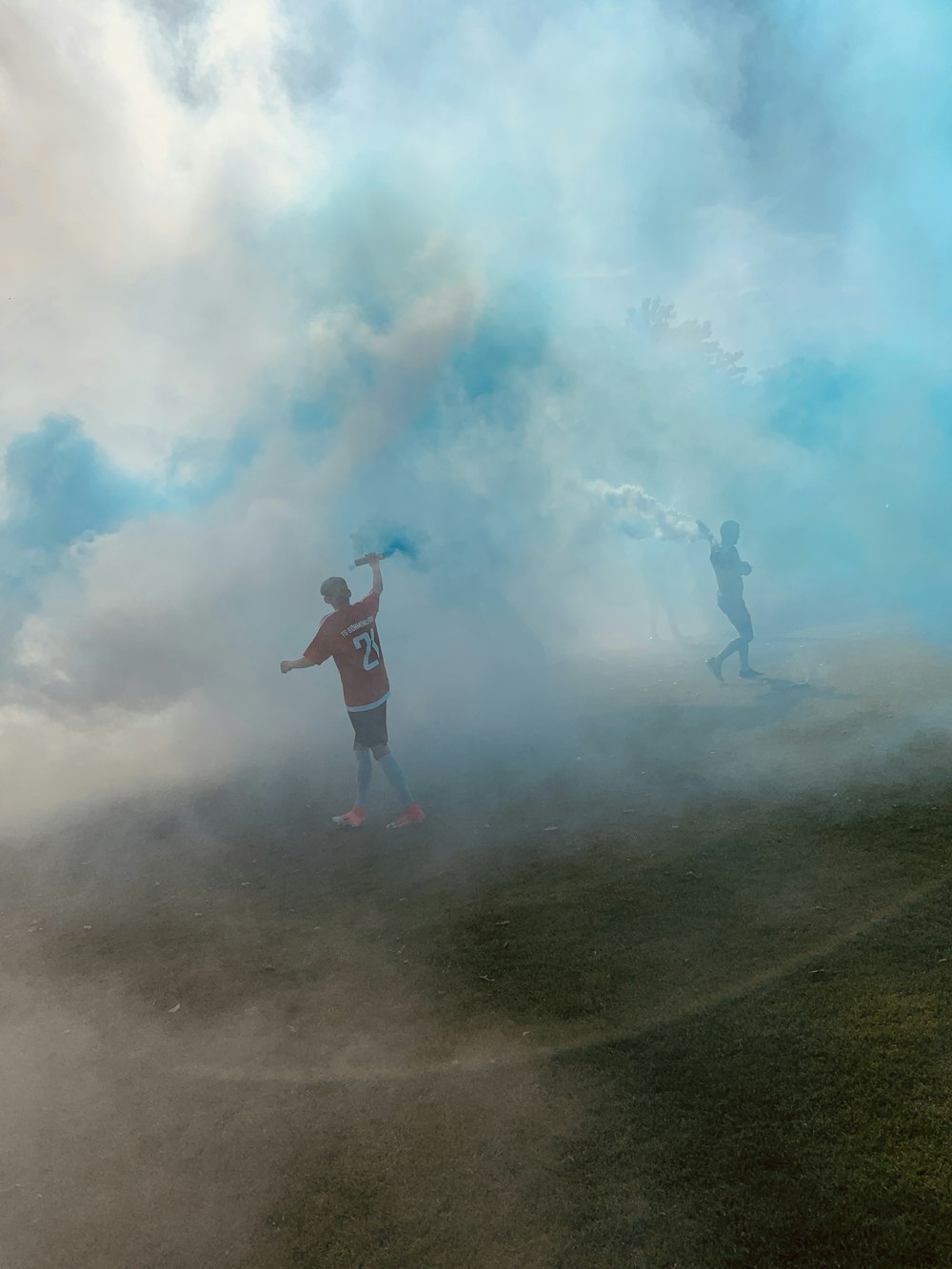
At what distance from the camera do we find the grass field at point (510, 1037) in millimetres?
2760

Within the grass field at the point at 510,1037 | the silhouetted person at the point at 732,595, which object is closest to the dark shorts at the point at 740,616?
the silhouetted person at the point at 732,595

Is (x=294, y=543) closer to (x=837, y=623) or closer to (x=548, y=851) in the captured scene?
(x=548, y=851)

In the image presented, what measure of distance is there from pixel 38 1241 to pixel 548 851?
12.1 feet

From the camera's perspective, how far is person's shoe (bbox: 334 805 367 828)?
284 inches

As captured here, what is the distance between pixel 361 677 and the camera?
24.1 feet

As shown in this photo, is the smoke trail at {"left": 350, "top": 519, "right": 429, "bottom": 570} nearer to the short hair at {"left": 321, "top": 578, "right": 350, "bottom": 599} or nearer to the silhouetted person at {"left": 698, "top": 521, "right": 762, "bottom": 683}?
the short hair at {"left": 321, "top": 578, "right": 350, "bottom": 599}

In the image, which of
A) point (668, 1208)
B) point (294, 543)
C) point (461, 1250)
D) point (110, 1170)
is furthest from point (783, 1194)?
point (294, 543)

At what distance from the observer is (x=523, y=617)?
595 inches

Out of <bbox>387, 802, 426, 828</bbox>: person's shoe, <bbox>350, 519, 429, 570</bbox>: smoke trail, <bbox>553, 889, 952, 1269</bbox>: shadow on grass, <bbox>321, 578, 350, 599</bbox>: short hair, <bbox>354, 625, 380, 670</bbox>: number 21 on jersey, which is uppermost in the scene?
<bbox>350, 519, 429, 570</bbox>: smoke trail

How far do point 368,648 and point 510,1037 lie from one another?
4.09 meters

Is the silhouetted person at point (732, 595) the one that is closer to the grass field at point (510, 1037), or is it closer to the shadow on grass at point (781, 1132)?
the grass field at point (510, 1037)

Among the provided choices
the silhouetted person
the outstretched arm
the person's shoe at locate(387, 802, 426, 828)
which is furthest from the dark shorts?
the outstretched arm

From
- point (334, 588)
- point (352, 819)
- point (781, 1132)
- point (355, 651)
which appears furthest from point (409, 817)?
point (781, 1132)

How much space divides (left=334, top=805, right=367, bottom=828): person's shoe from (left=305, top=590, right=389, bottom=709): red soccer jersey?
0.86m
